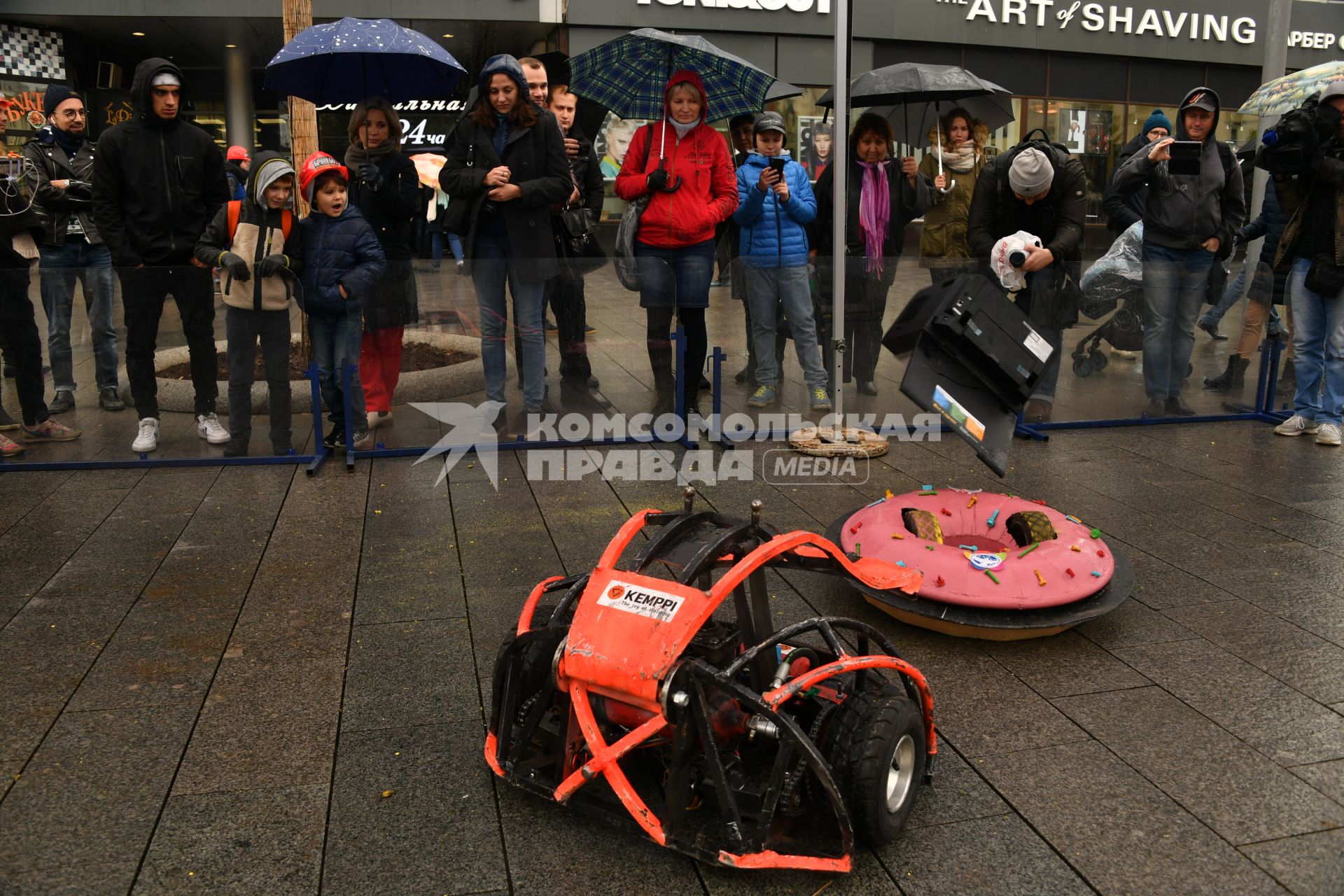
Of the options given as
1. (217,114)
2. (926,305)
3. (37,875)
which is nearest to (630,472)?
(926,305)

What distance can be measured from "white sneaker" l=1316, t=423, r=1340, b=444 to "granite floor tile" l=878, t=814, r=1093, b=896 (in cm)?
579

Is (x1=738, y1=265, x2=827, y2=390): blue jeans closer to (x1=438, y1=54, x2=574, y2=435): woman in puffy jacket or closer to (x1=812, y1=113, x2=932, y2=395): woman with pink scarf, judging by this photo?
(x1=812, y1=113, x2=932, y2=395): woman with pink scarf

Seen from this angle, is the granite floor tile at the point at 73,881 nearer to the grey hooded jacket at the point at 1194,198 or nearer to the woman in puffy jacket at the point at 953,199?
the woman in puffy jacket at the point at 953,199

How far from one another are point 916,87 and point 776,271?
99.0 inches

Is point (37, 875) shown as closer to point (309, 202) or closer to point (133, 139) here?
point (309, 202)

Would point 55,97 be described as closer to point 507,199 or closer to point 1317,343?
point 507,199

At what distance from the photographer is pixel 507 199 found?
7422 mm

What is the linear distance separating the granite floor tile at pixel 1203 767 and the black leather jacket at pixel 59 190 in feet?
24.6

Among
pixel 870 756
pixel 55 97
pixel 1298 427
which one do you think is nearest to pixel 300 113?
pixel 55 97

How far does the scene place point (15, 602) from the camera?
16.4 feet

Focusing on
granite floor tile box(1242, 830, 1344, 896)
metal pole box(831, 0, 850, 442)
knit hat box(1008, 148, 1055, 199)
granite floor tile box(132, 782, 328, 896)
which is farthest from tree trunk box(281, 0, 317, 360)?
granite floor tile box(1242, 830, 1344, 896)

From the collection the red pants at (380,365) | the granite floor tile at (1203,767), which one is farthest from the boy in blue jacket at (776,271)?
the granite floor tile at (1203,767)

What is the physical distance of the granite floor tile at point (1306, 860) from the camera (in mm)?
3014

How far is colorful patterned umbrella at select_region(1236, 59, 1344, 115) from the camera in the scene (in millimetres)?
10188
